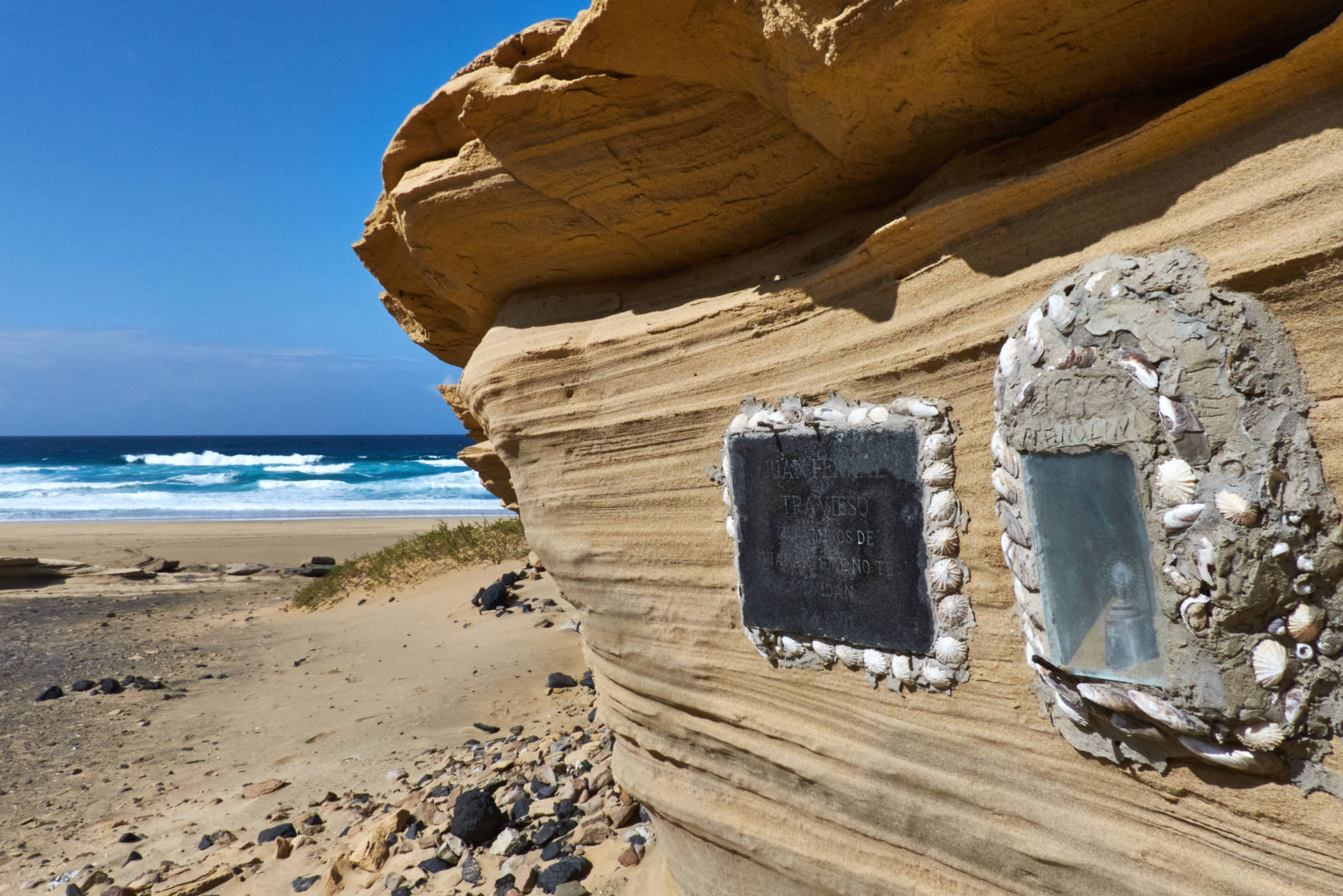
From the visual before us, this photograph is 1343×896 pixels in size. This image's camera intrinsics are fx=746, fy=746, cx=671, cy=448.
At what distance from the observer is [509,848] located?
147 inches

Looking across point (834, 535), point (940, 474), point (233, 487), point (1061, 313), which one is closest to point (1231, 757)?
point (940, 474)

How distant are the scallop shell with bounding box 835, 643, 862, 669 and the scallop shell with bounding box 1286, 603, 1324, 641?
3.93 feet

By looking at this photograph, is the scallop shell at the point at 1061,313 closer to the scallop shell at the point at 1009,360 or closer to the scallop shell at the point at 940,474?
the scallop shell at the point at 1009,360

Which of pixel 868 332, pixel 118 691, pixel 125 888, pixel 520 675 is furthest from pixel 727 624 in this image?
pixel 118 691

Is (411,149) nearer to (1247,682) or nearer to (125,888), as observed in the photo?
(1247,682)

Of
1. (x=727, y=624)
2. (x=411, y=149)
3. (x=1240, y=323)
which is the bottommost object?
(x=727, y=624)

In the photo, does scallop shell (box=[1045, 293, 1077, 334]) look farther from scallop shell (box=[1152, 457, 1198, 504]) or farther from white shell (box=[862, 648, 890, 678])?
white shell (box=[862, 648, 890, 678])

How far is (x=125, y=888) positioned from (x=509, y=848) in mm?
2009

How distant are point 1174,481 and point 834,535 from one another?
106 centimetres

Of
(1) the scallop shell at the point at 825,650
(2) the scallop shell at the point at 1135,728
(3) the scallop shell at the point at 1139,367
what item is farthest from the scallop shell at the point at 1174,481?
(1) the scallop shell at the point at 825,650

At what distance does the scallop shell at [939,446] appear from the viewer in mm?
2197

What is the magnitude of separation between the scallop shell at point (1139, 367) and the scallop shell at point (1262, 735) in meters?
0.74

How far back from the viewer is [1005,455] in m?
2.01

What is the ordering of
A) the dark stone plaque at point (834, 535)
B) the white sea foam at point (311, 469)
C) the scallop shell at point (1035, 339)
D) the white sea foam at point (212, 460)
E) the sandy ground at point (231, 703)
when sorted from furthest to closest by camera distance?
the white sea foam at point (212, 460) < the white sea foam at point (311, 469) < the sandy ground at point (231, 703) < the dark stone plaque at point (834, 535) < the scallop shell at point (1035, 339)
